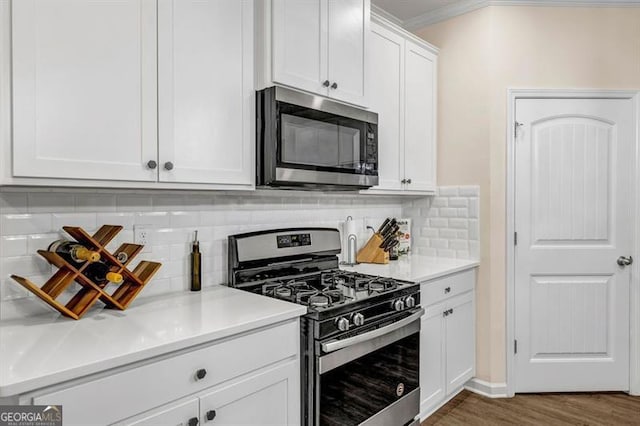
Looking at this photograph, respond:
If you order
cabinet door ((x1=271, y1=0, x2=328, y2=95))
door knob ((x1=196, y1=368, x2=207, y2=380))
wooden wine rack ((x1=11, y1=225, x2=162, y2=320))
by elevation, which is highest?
cabinet door ((x1=271, y1=0, x2=328, y2=95))

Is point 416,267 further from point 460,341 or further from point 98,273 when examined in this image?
point 98,273

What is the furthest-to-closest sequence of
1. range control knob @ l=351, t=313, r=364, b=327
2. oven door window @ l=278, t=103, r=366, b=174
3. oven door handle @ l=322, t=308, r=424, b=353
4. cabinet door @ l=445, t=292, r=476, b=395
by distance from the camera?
cabinet door @ l=445, t=292, r=476, b=395 < oven door window @ l=278, t=103, r=366, b=174 < range control knob @ l=351, t=313, r=364, b=327 < oven door handle @ l=322, t=308, r=424, b=353

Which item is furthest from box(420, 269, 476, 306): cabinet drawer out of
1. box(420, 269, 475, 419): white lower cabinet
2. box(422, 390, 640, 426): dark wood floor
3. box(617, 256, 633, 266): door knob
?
box(617, 256, 633, 266): door knob

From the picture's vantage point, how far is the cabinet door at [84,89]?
1267 millimetres

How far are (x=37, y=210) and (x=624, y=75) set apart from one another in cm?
359

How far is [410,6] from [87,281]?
112 inches

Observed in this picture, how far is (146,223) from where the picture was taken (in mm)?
1872

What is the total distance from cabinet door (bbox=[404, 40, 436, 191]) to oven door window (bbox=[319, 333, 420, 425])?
122 cm

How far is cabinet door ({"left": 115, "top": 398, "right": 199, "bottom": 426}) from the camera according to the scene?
4.01ft

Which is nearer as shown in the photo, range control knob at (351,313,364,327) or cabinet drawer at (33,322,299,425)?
cabinet drawer at (33,322,299,425)

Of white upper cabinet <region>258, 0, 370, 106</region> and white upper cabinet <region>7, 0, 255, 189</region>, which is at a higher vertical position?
white upper cabinet <region>258, 0, 370, 106</region>

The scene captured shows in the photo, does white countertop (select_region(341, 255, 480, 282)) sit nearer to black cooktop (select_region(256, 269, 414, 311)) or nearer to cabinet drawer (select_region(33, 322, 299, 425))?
black cooktop (select_region(256, 269, 414, 311))

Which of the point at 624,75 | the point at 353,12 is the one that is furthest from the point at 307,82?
the point at 624,75

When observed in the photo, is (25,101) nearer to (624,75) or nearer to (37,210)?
(37,210)
